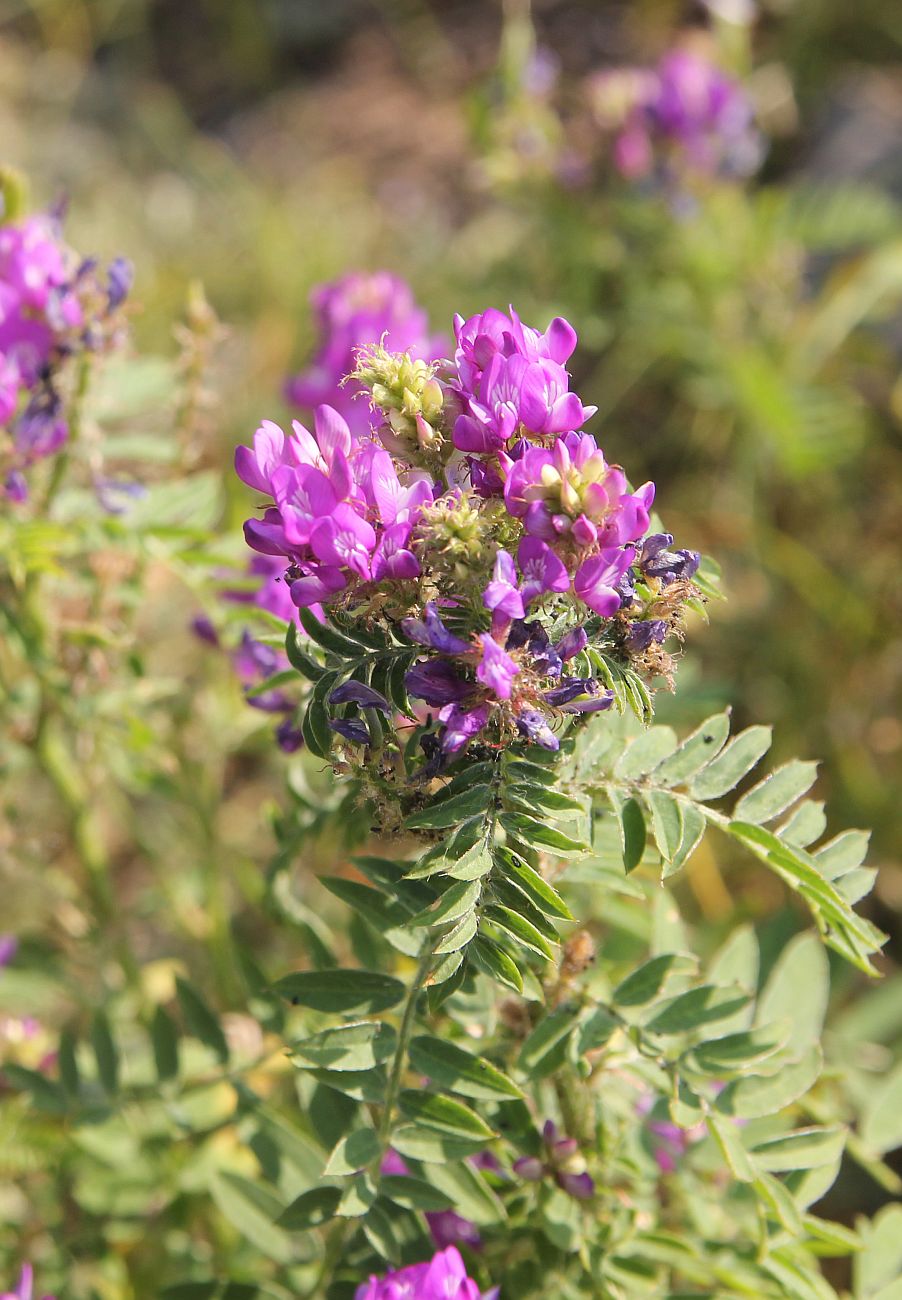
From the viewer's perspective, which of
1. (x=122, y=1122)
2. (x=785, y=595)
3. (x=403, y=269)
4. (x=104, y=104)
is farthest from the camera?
(x=104, y=104)

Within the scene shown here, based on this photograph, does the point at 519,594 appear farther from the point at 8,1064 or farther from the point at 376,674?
the point at 8,1064

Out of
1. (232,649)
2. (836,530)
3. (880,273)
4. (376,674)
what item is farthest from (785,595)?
(376,674)

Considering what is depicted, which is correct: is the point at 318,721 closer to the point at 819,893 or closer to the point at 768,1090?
the point at 819,893

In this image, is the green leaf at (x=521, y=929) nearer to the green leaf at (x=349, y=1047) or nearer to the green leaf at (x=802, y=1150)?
the green leaf at (x=349, y=1047)

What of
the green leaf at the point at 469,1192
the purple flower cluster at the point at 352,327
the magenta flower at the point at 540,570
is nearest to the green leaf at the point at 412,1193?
the green leaf at the point at 469,1192

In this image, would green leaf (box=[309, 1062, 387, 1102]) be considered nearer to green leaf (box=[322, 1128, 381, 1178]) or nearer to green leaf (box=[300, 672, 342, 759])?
green leaf (box=[322, 1128, 381, 1178])

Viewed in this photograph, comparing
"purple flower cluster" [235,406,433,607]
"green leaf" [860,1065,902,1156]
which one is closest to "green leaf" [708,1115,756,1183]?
"green leaf" [860,1065,902,1156]

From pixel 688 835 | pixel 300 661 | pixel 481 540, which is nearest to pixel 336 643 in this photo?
pixel 300 661
